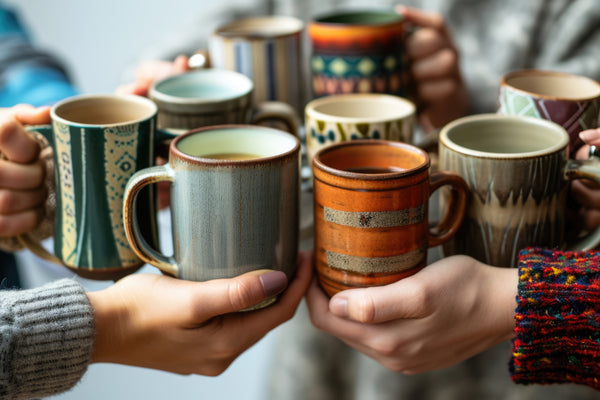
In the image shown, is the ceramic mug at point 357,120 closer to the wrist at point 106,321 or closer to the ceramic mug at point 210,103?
the ceramic mug at point 210,103

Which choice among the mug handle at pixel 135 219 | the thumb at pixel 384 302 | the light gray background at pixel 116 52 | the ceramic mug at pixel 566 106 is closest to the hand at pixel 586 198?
the ceramic mug at pixel 566 106

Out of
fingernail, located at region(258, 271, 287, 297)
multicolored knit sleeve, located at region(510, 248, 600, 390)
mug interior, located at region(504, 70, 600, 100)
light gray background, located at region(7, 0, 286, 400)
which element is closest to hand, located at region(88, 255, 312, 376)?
fingernail, located at region(258, 271, 287, 297)

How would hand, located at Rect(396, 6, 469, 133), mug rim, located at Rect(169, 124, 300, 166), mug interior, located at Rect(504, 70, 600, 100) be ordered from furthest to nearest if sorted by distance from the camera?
hand, located at Rect(396, 6, 469, 133), mug interior, located at Rect(504, 70, 600, 100), mug rim, located at Rect(169, 124, 300, 166)

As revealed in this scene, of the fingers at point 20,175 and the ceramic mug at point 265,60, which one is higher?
the ceramic mug at point 265,60

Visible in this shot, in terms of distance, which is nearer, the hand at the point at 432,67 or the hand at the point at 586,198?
the hand at the point at 586,198

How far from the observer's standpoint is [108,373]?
1.91m

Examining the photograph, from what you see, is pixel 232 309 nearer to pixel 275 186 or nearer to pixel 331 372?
pixel 275 186

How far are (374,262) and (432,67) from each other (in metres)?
0.51

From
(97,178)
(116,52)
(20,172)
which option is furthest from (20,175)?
(116,52)

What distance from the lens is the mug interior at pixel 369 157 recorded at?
625mm

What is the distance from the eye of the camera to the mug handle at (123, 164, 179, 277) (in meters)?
0.58

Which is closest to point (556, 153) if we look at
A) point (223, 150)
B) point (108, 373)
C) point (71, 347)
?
point (223, 150)

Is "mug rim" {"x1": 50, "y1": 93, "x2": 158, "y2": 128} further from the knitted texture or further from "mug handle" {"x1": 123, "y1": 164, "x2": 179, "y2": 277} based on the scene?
the knitted texture

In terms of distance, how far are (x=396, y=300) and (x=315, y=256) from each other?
10 cm
